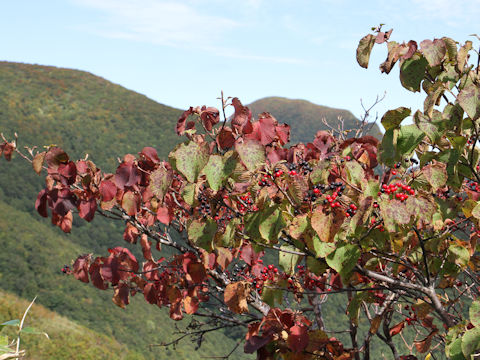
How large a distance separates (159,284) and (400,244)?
213cm

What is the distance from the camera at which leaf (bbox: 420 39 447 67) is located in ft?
7.41

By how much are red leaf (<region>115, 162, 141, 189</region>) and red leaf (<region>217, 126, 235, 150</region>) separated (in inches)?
27.1

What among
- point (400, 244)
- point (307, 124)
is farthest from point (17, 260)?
point (307, 124)

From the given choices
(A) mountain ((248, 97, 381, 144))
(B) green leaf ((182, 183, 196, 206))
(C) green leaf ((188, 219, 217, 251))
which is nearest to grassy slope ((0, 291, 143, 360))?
(C) green leaf ((188, 219, 217, 251))

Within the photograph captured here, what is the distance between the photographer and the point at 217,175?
2.06m

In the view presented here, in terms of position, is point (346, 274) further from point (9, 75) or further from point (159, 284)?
point (9, 75)

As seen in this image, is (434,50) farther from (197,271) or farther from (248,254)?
(197,271)

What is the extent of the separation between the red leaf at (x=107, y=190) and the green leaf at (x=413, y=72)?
175 centimetres

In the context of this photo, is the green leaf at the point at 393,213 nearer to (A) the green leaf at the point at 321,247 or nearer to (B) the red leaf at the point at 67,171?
(A) the green leaf at the point at 321,247

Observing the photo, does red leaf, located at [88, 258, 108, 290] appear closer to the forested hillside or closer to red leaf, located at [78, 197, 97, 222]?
red leaf, located at [78, 197, 97, 222]

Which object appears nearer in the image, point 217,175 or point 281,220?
point 217,175

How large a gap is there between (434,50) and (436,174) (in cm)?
57

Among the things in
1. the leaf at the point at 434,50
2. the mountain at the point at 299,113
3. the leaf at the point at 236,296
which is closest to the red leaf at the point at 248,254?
the leaf at the point at 236,296

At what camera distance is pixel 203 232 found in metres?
2.43
